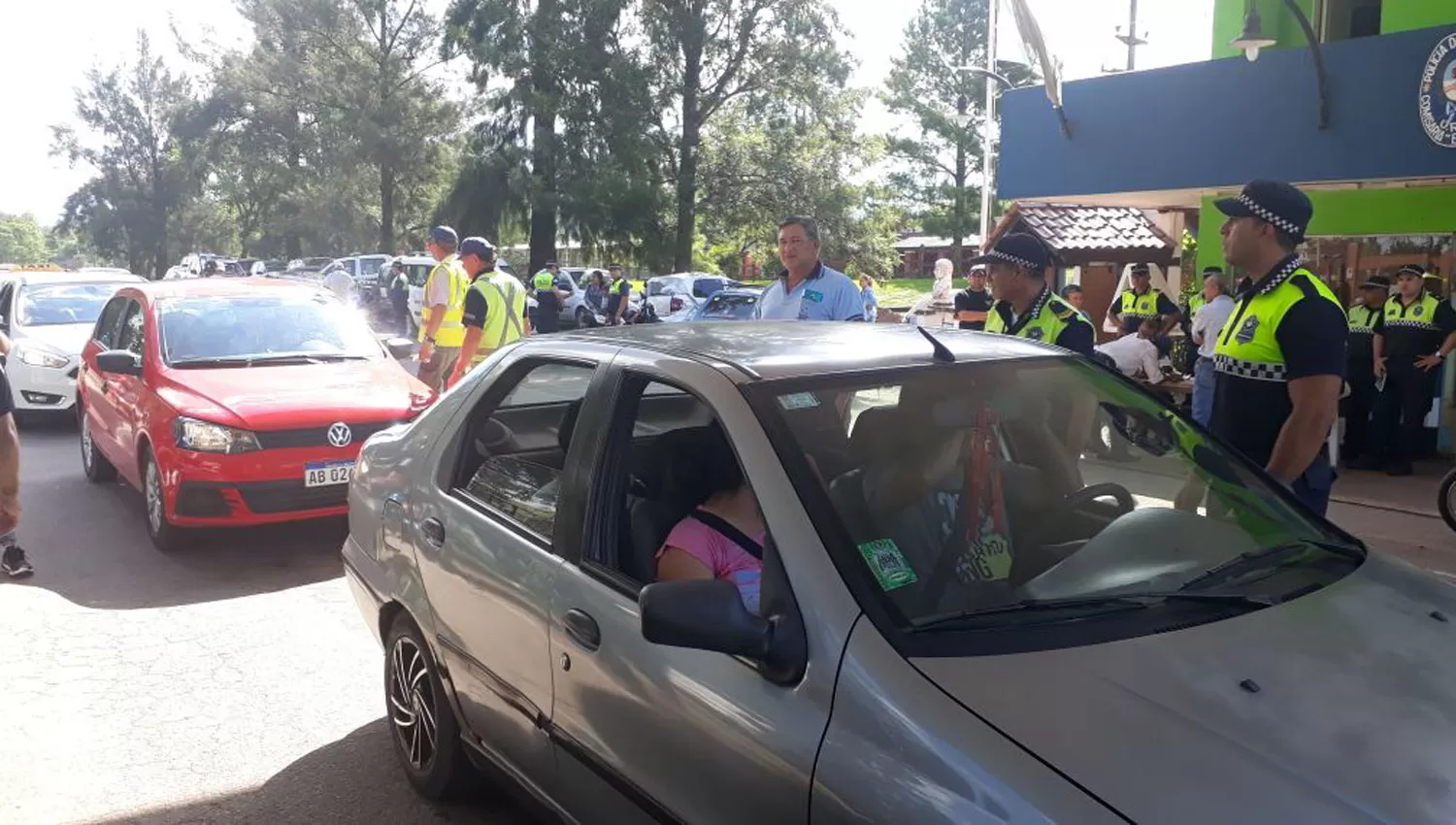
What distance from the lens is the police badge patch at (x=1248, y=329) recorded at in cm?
389

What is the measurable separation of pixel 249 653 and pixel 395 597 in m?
1.76

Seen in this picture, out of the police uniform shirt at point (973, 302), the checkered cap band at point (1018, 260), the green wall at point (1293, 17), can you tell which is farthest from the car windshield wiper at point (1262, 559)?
the police uniform shirt at point (973, 302)

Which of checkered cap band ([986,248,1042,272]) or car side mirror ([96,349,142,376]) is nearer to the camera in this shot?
checkered cap band ([986,248,1042,272])

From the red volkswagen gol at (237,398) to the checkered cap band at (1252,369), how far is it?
4497 mm

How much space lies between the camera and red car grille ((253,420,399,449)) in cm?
610

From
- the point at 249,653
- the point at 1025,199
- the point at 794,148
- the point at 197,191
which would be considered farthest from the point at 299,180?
the point at 249,653

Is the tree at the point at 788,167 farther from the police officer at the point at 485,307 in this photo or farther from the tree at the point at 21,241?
the tree at the point at 21,241

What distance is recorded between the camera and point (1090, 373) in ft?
10.0

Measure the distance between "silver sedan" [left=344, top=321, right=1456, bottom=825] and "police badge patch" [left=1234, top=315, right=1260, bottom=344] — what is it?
106cm

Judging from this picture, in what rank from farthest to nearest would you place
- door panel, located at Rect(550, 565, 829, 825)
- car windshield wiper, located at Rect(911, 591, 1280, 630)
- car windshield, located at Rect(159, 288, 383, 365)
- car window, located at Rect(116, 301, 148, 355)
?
car window, located at Rect(116, 301, 148, 355) < car windshield, located at Rect(159, 288, 383, 365) < car windshield wiper, located at Rect(911, 591, 1280, 630) < door panel, located at Rect(550, 565, 829, 825)

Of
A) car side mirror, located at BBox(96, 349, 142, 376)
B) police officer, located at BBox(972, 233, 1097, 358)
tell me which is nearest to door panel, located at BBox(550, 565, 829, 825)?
police officer, located at BBox(972, 233, 1097, 358)

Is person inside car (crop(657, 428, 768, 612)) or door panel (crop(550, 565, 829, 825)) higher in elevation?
person inside car (crop(657, 428, 768, 612))

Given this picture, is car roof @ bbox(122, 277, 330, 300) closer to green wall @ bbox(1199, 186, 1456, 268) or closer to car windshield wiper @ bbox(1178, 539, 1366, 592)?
car windshield wiper @ bbox(1178, 539, 1366, 592)

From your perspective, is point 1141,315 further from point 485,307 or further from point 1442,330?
point 485,307
